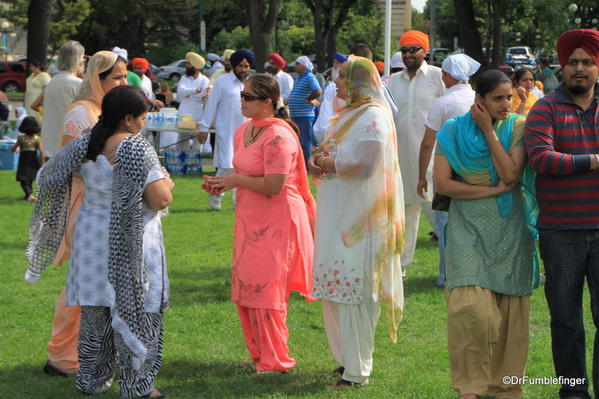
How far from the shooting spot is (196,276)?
9.51m

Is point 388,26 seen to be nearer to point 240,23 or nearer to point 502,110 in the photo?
point 502,110

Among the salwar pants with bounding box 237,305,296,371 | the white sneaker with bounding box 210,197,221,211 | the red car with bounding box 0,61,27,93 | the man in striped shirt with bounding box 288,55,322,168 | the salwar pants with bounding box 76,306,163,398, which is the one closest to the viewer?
the salwar pants with bounding box 76,306,163,398

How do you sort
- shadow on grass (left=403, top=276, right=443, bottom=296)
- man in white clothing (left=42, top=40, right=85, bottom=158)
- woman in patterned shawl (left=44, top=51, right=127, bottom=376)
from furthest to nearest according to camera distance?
man in white clothing (left=42, top=40, right=85, bottom=158) → shadow on grass (left=403, top=276, right=443, bottom=296) → woman in patterned shawl (left=44, top=51, right=127, bottom=376)

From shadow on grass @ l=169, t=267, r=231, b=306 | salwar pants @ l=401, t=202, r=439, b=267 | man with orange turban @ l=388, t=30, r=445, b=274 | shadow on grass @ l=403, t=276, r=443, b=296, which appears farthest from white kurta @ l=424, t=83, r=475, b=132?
Result: shadow on grass @ l=169, t=267, r=231, b=306

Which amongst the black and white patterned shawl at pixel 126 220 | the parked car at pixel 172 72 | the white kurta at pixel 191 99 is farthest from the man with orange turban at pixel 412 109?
the parked car at pixel 172 72

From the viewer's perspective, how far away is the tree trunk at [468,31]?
1194 inches

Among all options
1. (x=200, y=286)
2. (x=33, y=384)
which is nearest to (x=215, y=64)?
(x=200, y=286)

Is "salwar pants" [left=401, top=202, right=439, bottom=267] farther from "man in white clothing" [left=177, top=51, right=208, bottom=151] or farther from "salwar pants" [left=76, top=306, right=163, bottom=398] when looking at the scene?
"man in white clothing" [left=177, top=51, right=208, bottom=151]

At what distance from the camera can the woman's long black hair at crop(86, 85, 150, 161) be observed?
5641 millimetres

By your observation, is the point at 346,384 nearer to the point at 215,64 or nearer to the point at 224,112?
the point at 224,112

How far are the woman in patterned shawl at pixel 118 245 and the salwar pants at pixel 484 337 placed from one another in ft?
5.52

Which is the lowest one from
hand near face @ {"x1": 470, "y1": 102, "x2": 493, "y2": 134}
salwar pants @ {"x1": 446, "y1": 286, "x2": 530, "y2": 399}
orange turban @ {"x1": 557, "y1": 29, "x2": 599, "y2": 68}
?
salwar pants @ {"x1": 446, "y1": 286, "x2": 530, "y2": 399}

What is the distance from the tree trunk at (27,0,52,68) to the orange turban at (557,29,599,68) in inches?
847

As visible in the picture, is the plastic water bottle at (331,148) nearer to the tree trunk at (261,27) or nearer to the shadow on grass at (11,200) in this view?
the shadow on grass at (11,200)
